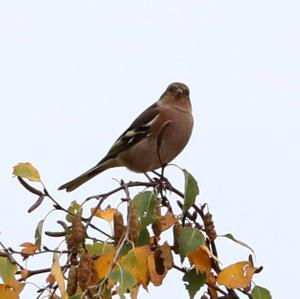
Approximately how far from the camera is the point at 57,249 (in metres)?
2.88

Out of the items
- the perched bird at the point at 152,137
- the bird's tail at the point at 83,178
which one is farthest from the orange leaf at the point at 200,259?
the bird's tail at the point at 83,178

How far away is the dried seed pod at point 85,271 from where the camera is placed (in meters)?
2.59

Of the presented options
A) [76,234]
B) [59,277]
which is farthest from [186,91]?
[59,277]

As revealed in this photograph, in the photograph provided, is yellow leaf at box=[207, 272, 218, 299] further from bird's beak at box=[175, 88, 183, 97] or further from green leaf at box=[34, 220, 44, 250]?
bird's beak at box=[175, 88, 183, 97]

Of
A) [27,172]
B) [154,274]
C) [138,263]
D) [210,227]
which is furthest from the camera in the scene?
[27,172]

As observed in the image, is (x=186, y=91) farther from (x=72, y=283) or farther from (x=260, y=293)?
(x=72, y=283)

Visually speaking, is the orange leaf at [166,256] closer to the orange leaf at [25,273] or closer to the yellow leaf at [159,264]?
the yellow leaf at [159,264]

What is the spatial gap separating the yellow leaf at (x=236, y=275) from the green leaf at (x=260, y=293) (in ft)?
0.24

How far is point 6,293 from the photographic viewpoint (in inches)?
114

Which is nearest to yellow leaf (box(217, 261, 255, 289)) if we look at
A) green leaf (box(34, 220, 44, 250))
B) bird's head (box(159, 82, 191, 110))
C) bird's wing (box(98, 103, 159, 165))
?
green leaf (box(34, 220, 44, 250))

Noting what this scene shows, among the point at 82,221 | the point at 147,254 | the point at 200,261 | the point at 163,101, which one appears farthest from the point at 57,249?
the point at 163,101

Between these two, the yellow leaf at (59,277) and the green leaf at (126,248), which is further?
the green leaf at (126,248)

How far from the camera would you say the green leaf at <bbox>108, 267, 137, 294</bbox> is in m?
2.50

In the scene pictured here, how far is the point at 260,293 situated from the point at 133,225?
0.56m
